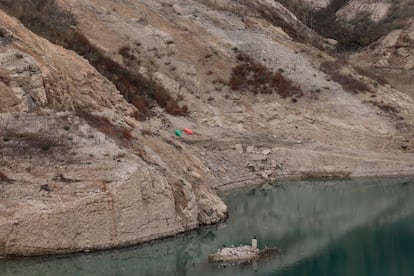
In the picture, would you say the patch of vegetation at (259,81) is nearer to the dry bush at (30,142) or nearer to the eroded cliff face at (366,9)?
the dry bush at (30,142)

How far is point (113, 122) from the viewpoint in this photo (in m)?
39.7

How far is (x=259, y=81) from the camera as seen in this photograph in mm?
57594

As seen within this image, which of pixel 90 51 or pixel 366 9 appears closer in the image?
pixel 90 51

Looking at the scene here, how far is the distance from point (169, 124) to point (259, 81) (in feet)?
33.5

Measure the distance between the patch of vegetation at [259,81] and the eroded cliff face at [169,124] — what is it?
125 mm

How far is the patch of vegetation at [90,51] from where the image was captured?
49312 mm

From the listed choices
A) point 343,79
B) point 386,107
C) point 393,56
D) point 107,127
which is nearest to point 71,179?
point 107,127

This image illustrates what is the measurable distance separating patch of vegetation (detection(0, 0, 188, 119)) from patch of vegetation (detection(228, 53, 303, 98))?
6.23 metres

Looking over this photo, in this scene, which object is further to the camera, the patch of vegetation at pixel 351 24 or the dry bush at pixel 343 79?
the patch of vegetation at pixel 351 24

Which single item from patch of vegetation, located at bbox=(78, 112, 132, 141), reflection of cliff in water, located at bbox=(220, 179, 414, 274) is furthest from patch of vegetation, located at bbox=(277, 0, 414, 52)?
patch of vegetation, located at bbox=(78, 112, 132, 141)

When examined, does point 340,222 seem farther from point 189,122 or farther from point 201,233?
point 189,122

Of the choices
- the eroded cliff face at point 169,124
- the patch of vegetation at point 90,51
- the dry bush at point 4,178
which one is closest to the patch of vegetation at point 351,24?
the eroded cliff face at point 169,124

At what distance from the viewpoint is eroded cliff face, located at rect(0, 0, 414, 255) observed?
32.4 meters

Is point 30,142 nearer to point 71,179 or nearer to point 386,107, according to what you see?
point 71,179
